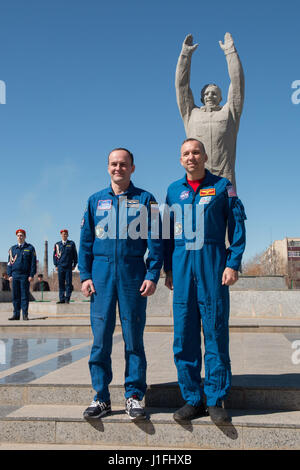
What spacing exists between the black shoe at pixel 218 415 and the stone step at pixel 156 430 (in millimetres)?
42

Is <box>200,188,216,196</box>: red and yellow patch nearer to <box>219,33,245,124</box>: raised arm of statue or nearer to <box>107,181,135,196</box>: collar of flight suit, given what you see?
<box>107,181,135,196</box>: collar of flight suit

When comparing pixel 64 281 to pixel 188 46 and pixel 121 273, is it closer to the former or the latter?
pixel 188 46

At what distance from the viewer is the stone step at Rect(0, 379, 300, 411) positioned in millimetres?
3254

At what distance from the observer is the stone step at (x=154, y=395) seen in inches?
128

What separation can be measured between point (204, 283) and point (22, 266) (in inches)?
287

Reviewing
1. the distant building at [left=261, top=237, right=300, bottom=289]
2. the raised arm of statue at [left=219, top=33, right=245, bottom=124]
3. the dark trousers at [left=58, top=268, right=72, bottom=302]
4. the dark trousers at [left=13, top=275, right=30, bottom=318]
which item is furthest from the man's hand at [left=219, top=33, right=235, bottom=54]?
the distant building at [left=261, top=237, right=300, bottom=289]

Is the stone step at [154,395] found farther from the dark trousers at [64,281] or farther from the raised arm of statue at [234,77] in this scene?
the raised arm of statue at [234,77]

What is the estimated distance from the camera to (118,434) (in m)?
2.99

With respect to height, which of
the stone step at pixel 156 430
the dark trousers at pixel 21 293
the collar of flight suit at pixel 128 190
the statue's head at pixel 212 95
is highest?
the statue's head at pixel 212 95

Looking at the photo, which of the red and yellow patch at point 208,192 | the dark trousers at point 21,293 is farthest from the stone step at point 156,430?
the dark trousers at point 21,293

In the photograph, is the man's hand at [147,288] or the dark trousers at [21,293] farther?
the dark trousers at [21,293]

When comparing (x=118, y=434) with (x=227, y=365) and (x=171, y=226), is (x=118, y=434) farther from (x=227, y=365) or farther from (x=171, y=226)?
(x=171, y=226)

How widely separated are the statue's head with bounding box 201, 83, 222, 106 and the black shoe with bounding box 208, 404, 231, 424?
1036cm
